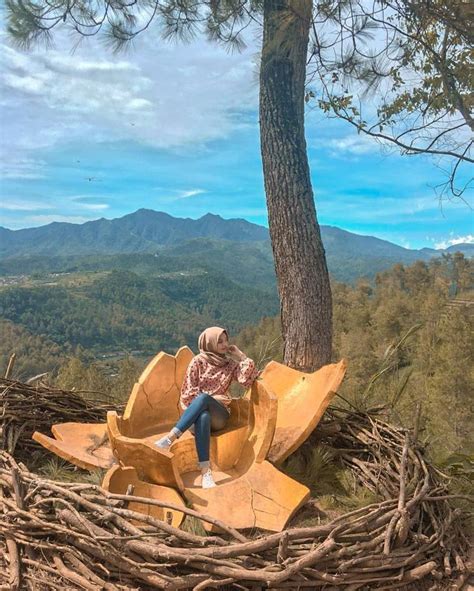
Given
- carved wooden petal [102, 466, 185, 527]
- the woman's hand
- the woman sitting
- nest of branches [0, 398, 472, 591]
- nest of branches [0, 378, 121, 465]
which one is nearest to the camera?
nest of branches [0, 398, 472, 591]

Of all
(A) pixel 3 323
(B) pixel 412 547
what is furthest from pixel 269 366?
(A) pixel 3 323

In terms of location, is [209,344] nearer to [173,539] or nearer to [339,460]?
[339,460]

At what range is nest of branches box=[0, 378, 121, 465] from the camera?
2.98 meters

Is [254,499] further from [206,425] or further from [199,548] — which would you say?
[199,548]

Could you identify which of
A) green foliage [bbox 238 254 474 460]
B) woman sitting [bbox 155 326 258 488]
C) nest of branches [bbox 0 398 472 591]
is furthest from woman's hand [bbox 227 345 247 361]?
nest of branches [bbox 0 398 472 591]

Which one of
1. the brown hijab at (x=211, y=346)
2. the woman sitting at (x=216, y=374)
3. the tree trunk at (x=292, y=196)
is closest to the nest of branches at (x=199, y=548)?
the woman sitting at (x=216, y=374)

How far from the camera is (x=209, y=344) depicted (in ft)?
9.30

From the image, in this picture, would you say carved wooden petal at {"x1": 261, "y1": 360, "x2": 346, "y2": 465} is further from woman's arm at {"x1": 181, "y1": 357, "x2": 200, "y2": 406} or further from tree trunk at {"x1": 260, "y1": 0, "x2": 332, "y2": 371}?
tree trunk at {"x1": 260, "y1": 0, "x2": 332, "y2": 371}

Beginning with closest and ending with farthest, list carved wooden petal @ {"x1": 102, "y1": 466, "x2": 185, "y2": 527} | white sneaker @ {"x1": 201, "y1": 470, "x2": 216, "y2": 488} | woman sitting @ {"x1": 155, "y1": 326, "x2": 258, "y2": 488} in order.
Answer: carved wooden petal @ {"x1": 102, "y1": 466, "x2": 185, "y2": 527}, white sneaker @ {"x1": 201, "y1": 470, "x2": 216, "y2": 488}, woman sitting @ {"x1": 155, "y1": 326, "x2": 258, "y2": 488}

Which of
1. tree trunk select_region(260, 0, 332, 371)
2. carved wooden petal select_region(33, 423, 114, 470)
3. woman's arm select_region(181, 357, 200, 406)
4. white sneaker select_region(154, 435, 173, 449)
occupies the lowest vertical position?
carved wooden petal select_region(33, 423, 114, 470)

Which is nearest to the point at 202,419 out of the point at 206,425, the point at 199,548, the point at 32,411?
the point at 206,425

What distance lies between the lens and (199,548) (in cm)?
181

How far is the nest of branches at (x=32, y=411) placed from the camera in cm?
298

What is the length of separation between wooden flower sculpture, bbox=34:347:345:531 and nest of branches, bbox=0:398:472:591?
0.22 m
